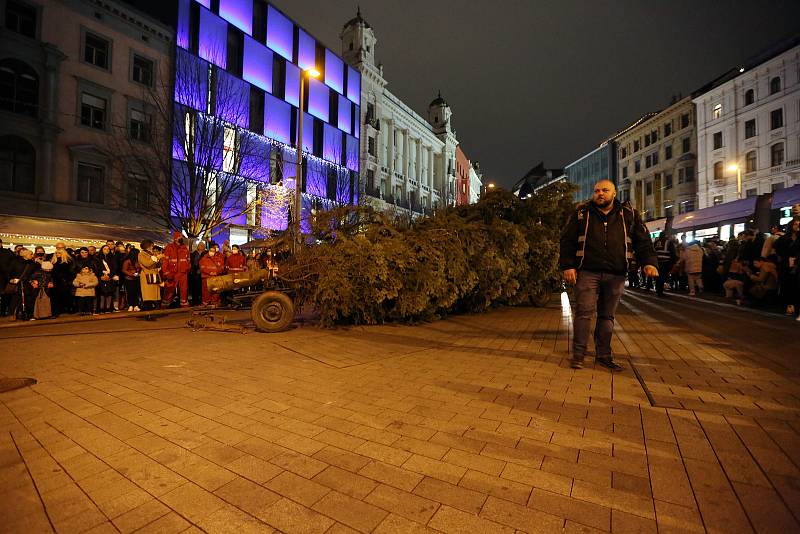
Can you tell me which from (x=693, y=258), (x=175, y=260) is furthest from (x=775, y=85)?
(x=175, y=260)

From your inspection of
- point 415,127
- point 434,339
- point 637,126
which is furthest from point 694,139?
point 434,339

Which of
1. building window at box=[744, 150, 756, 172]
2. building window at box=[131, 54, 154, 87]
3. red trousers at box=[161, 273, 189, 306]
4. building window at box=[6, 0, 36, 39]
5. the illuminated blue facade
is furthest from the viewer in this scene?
building window at box=[744, 150, 756, 172]

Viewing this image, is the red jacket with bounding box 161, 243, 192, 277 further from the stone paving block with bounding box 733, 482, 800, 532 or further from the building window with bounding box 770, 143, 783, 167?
the building window with bounding box 770, 143, 783, 167

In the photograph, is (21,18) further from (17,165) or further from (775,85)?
(775,85)

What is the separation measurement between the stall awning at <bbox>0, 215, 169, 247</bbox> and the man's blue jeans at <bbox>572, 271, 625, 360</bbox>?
20490mm

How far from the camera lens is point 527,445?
2740mm

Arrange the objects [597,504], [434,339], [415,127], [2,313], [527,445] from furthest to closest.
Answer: [415,127], [2,313], [434,339], [527,445], [597,504]

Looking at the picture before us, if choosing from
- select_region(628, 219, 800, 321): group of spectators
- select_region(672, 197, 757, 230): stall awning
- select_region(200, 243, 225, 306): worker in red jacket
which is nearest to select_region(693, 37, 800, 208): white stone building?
select_region(672, 197, 757, 230): stall awning

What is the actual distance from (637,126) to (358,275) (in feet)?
216

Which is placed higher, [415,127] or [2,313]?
[415,127]

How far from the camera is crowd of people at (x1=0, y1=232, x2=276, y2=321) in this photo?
9.62 m

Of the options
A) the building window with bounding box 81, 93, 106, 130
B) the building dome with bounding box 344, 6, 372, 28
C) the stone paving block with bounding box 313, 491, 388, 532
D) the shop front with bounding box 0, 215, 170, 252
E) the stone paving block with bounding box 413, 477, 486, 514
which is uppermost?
the building dome with bounding box 344, 6, 372, 28

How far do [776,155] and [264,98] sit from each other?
46733 mm

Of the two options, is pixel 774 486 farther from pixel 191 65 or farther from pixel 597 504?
pixel 191 65
